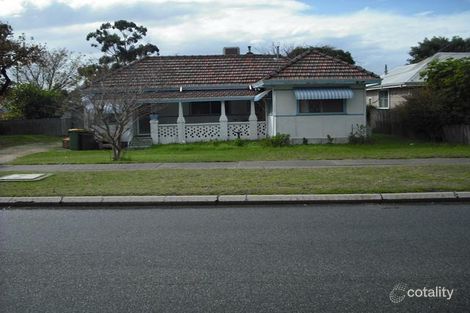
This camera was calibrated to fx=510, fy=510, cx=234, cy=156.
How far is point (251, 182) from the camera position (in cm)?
1095

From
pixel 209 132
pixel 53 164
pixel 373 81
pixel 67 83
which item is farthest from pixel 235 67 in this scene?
pixel 67 83

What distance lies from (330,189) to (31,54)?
2544 centimetres

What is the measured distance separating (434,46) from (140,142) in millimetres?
44991

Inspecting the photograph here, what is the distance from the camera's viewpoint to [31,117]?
3538cm

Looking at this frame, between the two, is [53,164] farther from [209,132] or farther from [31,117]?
[31,117]

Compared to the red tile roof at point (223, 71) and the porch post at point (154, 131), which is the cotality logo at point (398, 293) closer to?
the red tile roof at point (223, 71)

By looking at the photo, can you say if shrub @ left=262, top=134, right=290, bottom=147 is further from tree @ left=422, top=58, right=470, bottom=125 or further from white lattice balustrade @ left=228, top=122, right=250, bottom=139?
tree @ left=422, top=58, right=470, bottom=125

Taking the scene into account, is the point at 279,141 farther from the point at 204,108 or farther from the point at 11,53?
the point at 11,53

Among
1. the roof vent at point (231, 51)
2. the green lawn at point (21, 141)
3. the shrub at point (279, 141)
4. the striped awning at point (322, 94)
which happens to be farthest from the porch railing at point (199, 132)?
the roof vent at point (231, 51)

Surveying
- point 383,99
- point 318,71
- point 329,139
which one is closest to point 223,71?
point 318,71

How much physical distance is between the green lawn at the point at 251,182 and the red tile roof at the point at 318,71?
30.8 feet

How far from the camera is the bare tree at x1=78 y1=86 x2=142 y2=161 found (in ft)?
55.6

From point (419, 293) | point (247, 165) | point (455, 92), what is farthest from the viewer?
point (455, 92)

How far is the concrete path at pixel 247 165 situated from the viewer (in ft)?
45.4
